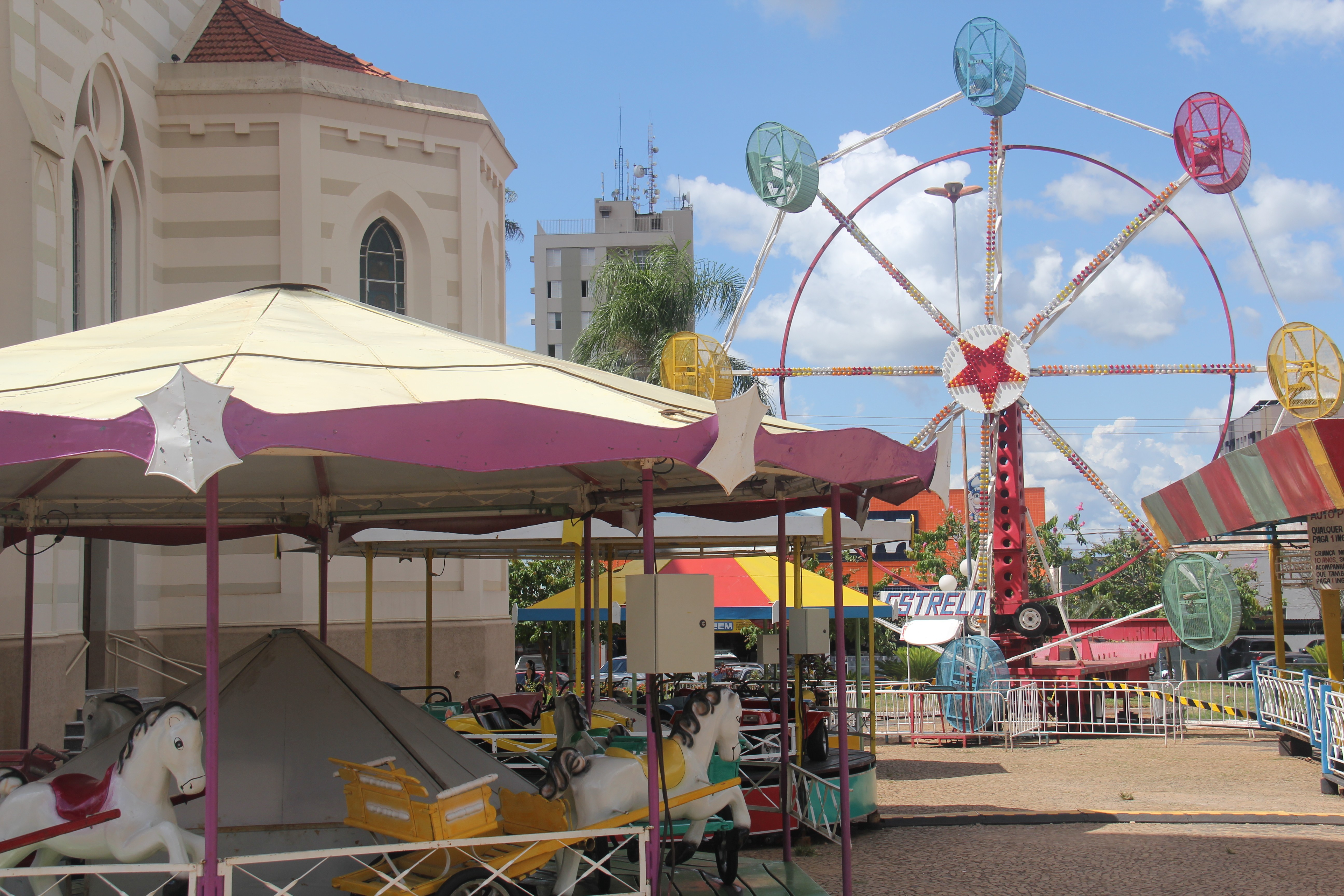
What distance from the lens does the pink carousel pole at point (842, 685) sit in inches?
291

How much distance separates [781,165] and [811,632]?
62.6 feet

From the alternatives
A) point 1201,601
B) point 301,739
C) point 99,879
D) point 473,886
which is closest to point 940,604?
point 1201,601

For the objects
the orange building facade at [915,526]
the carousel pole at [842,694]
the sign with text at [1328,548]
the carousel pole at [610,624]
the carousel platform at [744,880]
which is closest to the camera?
the carousel pole at [842,694]

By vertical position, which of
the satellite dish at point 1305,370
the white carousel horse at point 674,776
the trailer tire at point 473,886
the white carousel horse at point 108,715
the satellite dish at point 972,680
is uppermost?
the satellite dish at point 1305,370

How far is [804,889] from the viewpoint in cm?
772

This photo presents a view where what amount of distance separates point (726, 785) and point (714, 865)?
150 cm

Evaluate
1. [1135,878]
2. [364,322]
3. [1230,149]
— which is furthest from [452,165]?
[1230,149]

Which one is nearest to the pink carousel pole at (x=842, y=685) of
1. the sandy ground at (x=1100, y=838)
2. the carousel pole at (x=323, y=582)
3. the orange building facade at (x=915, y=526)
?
the sandy ground at (x=1100, y=838)

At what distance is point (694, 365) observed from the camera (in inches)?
727

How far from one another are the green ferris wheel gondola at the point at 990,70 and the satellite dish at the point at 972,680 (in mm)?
13536

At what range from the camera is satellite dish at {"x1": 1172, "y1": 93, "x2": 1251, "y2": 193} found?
87.1 feet

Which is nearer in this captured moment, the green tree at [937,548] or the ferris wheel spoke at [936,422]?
the ferris wheel spoke at [936,422]

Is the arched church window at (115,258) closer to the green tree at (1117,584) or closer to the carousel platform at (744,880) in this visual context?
the carousel platform at (744,880)

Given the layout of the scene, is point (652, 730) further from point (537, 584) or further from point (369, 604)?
point (537, 584)
